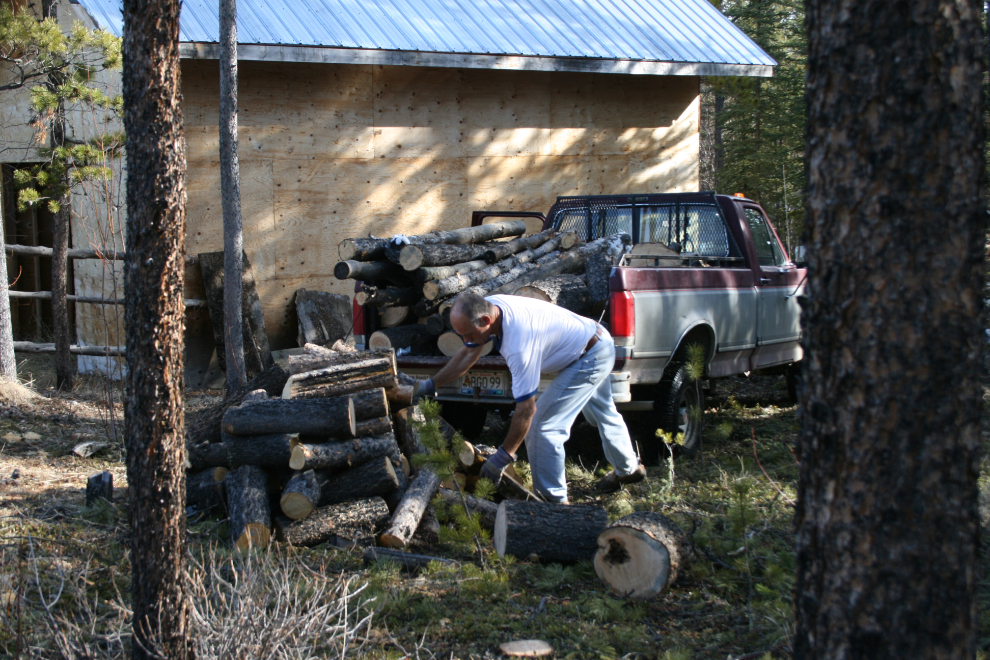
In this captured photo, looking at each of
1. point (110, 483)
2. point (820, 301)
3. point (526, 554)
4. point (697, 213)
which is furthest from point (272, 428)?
point (697, 213)

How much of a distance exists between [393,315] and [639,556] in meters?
3.38

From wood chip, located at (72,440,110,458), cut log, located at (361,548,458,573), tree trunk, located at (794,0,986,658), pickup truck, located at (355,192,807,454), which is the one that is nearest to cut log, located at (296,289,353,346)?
pickup truck, located at (355,192,807,454)

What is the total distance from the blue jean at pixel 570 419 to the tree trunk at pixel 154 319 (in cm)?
278

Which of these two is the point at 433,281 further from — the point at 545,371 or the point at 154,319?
the point at 154,319

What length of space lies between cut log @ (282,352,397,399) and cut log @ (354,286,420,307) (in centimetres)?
84

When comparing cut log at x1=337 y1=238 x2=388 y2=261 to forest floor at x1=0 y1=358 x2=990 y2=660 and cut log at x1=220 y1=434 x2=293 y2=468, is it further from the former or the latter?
forest floor at x1=0 y1=358 x2=990 y2=660

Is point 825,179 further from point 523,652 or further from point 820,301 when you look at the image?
point 523,652

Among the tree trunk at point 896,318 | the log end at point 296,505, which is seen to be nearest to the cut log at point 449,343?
the log end at point 296,505

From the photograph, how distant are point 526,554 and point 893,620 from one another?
105 inches

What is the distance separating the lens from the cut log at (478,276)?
21.1 ft

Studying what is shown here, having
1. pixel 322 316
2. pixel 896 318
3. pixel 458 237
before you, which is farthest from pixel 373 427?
pixel 322 316

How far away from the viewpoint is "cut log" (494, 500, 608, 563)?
4.51 metres

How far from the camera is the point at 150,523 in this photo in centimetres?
293

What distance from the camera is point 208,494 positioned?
17.5 ft
